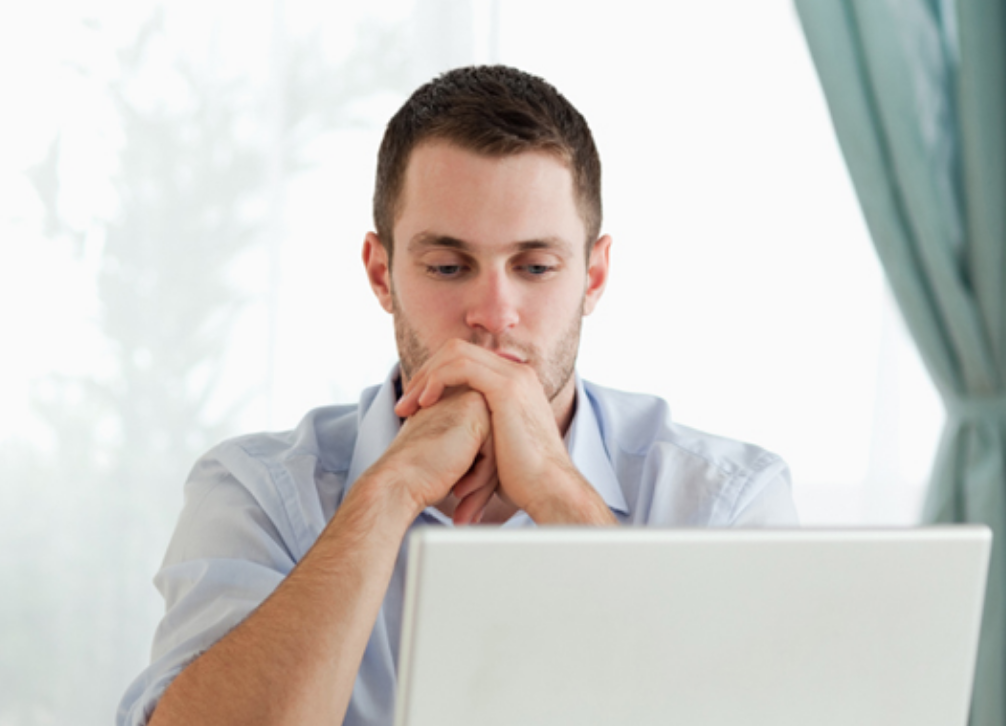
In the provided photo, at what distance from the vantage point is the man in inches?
43.1

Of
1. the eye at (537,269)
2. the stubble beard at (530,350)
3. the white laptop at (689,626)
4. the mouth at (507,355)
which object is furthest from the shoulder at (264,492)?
the white laptop at (689,626)

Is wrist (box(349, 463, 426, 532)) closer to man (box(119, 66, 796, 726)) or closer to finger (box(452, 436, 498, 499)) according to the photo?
man (box(119, 66, 796, 726))

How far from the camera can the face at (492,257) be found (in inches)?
56.2

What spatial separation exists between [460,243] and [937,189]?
1355 mm

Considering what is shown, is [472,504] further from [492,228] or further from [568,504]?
[492,228]

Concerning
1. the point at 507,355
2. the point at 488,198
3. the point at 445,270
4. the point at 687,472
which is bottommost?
the point at 687,472

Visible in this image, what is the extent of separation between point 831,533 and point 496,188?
37.2 inches

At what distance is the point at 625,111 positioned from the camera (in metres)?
2.27

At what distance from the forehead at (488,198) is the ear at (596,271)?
0.54 feet

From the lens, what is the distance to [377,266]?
5.52ft

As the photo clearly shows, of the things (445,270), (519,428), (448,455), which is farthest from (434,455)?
(445,270)

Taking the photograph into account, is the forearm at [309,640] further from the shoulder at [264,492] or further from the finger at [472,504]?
the shoulder at [264,492]

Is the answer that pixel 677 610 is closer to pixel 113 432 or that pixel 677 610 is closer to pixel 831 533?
pixel 831 533

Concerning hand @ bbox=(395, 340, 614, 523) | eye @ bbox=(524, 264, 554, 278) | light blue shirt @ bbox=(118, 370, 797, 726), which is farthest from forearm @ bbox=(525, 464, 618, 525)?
eye @ bbox=(524, 264, 554, 278)
